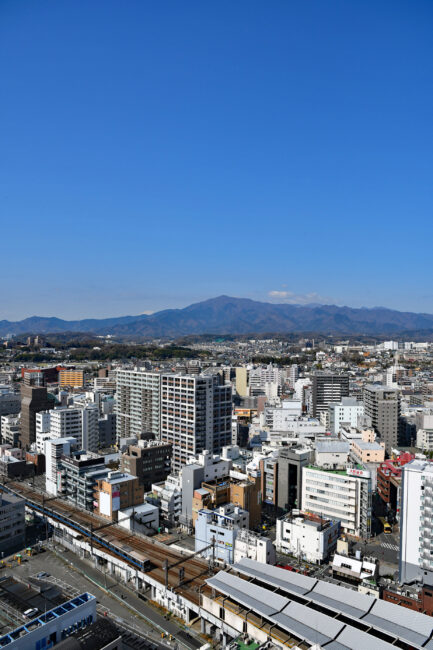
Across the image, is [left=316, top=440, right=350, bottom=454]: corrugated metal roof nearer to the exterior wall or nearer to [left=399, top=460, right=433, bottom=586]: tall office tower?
[left=399, top=460, right=433, bottom=586]: tall office tower

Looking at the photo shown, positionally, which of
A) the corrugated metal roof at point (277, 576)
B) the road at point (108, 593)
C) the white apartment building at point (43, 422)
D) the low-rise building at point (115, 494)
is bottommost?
the road at point (108, 593)

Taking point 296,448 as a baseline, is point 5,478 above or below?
below

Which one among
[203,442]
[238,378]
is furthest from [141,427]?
[238,378]

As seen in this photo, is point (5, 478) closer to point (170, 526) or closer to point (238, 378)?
point (170, 526)

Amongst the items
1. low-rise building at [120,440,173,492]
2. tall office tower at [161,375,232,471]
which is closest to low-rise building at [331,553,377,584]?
low-rise building at [120,440,173,492]

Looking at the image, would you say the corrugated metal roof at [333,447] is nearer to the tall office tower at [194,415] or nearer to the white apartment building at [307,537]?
the white apartment building at [307,537]

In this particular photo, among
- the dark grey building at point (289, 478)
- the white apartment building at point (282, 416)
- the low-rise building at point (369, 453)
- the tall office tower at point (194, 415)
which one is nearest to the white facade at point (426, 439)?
the white apartment building at point (282, 416)
